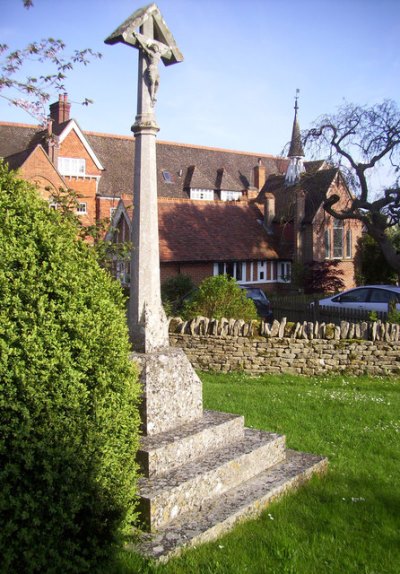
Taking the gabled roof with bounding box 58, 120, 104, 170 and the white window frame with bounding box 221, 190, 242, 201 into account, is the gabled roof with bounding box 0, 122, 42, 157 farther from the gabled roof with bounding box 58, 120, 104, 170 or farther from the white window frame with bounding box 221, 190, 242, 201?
the white window frame with bounding box 221, 190, 242, 201

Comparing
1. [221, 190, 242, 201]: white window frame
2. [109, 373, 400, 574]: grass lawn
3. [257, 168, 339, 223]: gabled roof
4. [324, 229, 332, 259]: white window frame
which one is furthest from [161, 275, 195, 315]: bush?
[221, 190, 242, 201]: white window frame

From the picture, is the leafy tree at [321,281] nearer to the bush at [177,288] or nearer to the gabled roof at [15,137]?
the bush at [177,288]

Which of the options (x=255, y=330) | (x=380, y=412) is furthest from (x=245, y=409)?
(x=255, y=330)

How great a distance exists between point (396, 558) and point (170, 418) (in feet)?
7.36

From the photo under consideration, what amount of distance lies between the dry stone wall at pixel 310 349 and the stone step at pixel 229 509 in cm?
598

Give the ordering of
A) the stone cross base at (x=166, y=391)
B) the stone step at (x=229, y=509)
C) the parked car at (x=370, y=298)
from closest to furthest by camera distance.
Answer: the stone step at (x=229, y=509)
the stone cross base at (x=166, y=391)
the parked car at (x=370, y=298)

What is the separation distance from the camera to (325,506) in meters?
4.67

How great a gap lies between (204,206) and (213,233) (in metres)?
2.24

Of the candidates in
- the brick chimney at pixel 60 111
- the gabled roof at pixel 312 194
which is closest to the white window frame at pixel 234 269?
the gabled roof at pixel 312 194

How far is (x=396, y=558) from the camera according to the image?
384 centimetres

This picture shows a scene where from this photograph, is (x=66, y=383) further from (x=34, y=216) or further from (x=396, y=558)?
(x=396, y=558)

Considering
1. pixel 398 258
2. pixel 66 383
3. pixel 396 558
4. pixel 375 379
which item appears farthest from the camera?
pixel 398 258

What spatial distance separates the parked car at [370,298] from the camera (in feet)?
54.5

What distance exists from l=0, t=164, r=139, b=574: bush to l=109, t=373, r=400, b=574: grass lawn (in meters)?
0.53
